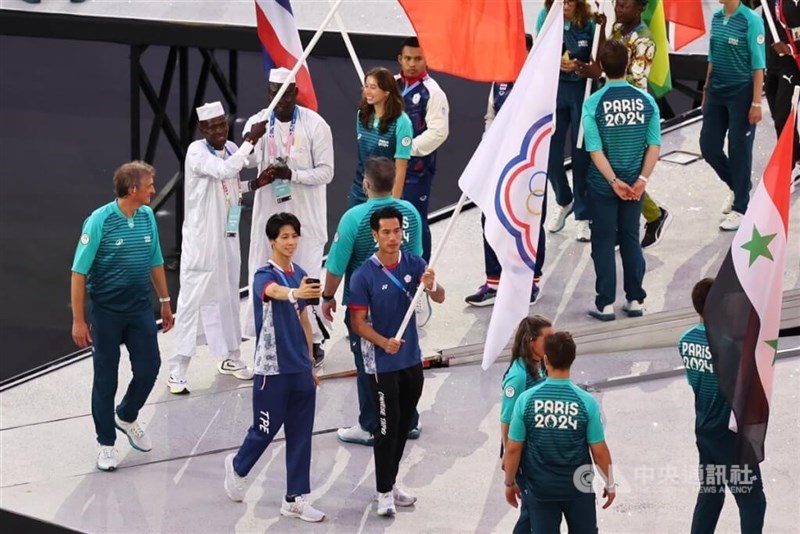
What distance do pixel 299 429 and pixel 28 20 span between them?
6953 millimetres

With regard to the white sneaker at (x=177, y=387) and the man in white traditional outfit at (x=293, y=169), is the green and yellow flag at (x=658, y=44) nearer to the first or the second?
the man in white traditional outfit at (x=293, y=169)

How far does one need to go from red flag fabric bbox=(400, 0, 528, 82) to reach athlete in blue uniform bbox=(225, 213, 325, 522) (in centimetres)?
120

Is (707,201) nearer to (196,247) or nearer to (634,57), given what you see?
(634,57)

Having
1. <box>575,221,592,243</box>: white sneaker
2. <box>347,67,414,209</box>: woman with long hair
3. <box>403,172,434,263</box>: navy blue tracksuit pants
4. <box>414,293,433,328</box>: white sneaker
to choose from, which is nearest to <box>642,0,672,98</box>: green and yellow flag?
<box>575,221,592,243</box>: white sneaker

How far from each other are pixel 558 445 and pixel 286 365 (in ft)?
5.34

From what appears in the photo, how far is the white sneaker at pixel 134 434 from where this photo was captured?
8.62 m

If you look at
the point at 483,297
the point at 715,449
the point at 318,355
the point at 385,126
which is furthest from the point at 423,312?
the point at 715,449

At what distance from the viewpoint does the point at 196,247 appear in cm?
920

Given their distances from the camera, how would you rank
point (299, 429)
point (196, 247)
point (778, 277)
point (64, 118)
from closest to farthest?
point (778, 277) < point (299, 429) < point (196, 247) < point (64, 118)

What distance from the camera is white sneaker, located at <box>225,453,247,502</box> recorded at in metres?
8.04

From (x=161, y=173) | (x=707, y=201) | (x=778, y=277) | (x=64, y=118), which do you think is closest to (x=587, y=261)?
(x=707, y=201)

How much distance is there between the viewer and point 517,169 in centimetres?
768

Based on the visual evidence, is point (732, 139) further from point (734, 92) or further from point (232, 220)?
point (232, 220)

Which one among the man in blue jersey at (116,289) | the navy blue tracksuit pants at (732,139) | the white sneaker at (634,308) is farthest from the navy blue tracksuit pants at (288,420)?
the navy blue tracksuit pants at (732,139)
